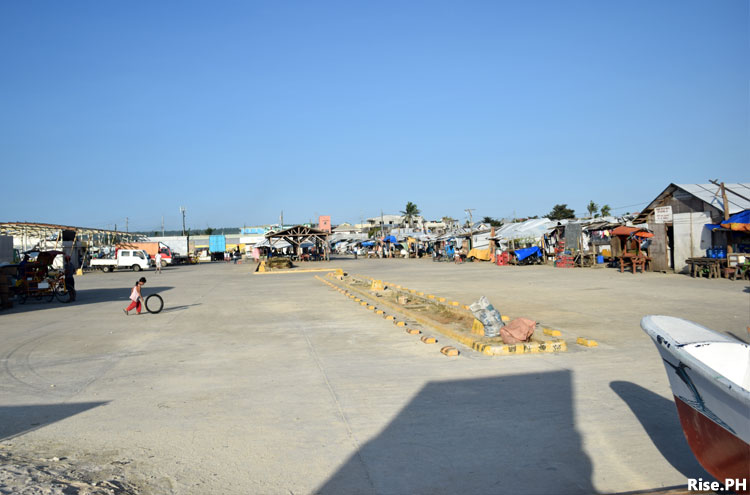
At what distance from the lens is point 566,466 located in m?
4.49

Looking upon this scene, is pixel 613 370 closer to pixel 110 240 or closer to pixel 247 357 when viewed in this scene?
pixel 247 357

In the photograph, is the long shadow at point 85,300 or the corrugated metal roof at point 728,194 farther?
the corrugated metal roof at point 728,194

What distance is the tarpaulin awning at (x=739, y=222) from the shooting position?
68.1 feet

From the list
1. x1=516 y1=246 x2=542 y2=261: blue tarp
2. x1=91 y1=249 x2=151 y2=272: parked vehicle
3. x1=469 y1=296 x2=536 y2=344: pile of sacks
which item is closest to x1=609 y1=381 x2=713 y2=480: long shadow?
x1=469 y1=296 x2=536 y2=344: pile of sacks

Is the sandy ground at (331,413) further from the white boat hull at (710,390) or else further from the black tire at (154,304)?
the black tire at (154,304)

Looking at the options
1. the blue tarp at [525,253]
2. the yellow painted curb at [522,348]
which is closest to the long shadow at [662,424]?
the yellow painted curb at [522,348]

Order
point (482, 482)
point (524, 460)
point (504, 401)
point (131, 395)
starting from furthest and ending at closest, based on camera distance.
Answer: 1. point (131, 395)
2. point (504, 401)
3. point (524, 460)
4. point (482, 482)

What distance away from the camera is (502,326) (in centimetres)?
1011

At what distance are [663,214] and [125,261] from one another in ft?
130

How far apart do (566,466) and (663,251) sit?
26122 millimetres

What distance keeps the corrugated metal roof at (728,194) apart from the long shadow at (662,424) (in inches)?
842

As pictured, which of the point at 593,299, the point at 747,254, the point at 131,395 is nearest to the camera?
the point at 131,395

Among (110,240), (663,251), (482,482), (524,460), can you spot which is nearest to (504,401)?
(524,460)

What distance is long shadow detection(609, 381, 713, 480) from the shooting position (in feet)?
14.8
